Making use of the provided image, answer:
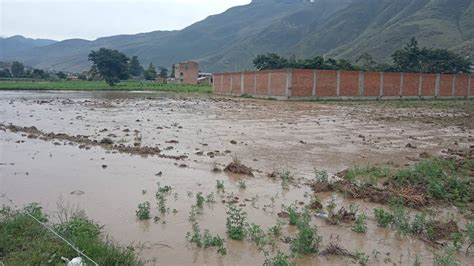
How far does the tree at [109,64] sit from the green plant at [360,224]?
74449mm

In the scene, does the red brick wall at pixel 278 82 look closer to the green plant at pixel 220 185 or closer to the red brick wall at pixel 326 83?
the red brick wall at pixel 326 83

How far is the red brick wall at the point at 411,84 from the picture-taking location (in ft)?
156

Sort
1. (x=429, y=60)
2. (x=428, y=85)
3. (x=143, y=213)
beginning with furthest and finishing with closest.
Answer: (x=429, y=60), (x=428, y=85), (x=143, y=213)

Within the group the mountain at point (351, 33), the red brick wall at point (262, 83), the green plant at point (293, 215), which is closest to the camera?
the green plant at point (293, 215)

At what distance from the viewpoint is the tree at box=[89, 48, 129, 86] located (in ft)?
257

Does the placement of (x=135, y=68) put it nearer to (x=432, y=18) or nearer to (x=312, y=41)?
(x=312, y=41)

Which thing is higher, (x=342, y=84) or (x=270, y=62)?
(x=270, y=62)

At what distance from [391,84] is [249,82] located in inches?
613

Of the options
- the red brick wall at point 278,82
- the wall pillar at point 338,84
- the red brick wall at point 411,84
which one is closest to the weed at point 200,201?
the red brick wall at point 278,82

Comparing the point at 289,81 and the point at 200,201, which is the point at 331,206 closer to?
the point at 200,201

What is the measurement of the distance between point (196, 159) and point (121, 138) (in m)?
4.59

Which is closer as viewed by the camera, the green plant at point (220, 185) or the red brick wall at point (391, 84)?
the green plant at point (220, 185)

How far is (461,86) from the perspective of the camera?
174ft

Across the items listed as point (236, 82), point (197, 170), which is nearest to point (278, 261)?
point (197, 170)
